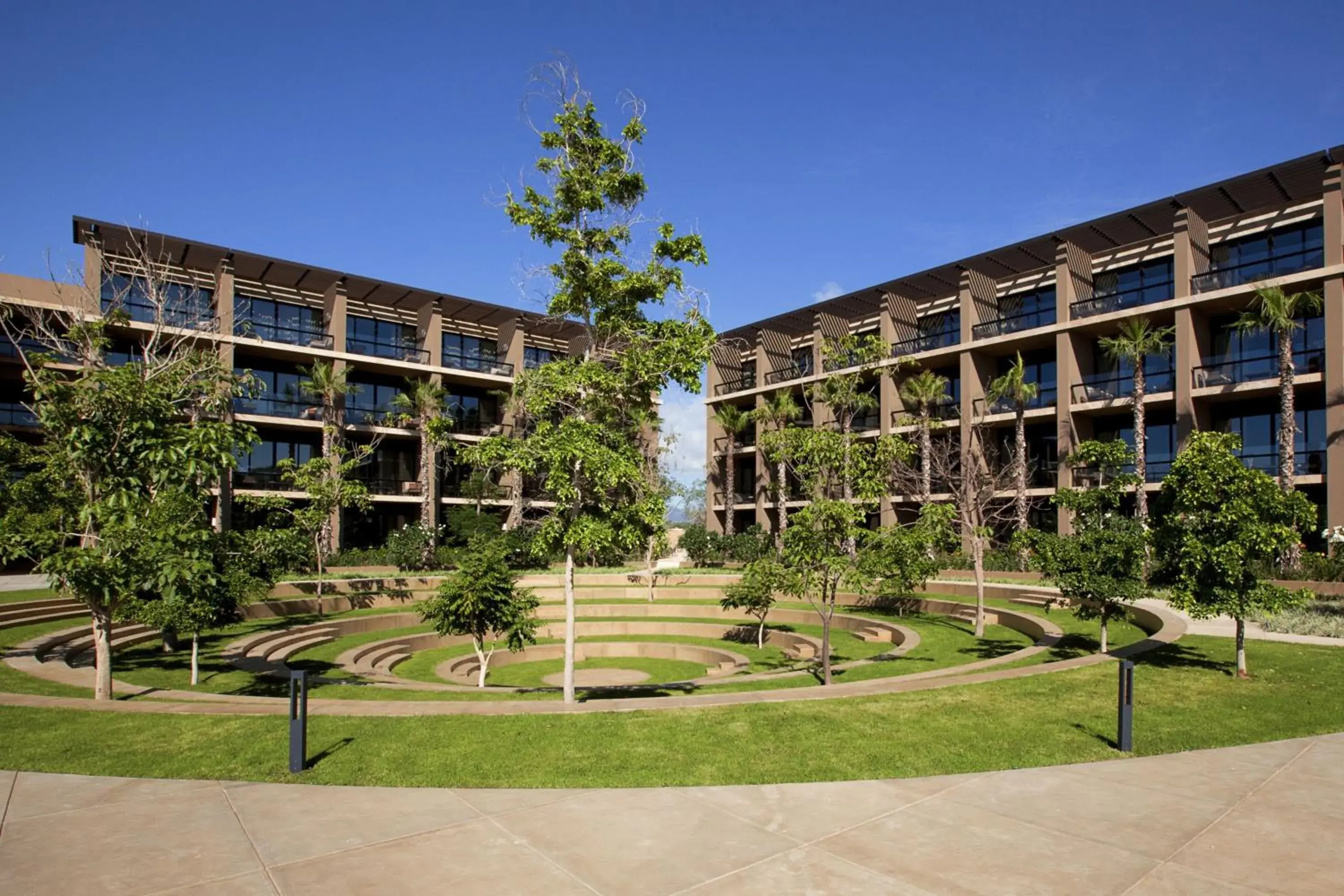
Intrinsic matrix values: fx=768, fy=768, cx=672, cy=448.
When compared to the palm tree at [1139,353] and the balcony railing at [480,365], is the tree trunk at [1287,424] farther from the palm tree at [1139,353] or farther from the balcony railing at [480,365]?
the balcony railing at [480,365]

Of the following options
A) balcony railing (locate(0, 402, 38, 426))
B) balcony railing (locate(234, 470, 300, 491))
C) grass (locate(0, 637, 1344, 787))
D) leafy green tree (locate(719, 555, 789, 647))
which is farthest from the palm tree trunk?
balcony railing (locate(0, 402, 38, 426))

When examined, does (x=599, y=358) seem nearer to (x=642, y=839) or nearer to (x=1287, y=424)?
(x=642, y=839)

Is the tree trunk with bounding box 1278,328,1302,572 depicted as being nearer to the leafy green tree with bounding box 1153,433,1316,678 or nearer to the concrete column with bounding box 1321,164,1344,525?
the concrete column with bounding box 1321,164,1344,525

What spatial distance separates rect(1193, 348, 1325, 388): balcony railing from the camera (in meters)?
28.7

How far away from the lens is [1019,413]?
114 ft

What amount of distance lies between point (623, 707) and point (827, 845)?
4.94 meters

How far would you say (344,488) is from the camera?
2811 cm

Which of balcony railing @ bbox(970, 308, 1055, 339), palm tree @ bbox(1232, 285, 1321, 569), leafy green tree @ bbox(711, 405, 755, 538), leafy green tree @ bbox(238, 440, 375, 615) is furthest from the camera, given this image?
leafy green tree @ bbox(711, 405, 755, 538)

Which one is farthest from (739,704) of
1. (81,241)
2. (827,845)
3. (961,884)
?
(81,241)

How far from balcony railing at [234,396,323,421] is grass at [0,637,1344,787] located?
31.8 m

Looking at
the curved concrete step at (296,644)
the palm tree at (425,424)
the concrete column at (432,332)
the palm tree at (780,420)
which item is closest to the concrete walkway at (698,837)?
the curved concrete step at (296,644)

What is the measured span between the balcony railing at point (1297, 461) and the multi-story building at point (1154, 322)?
73 mm

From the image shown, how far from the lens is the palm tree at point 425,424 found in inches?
1607

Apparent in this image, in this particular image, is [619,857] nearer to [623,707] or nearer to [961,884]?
[961,884]
